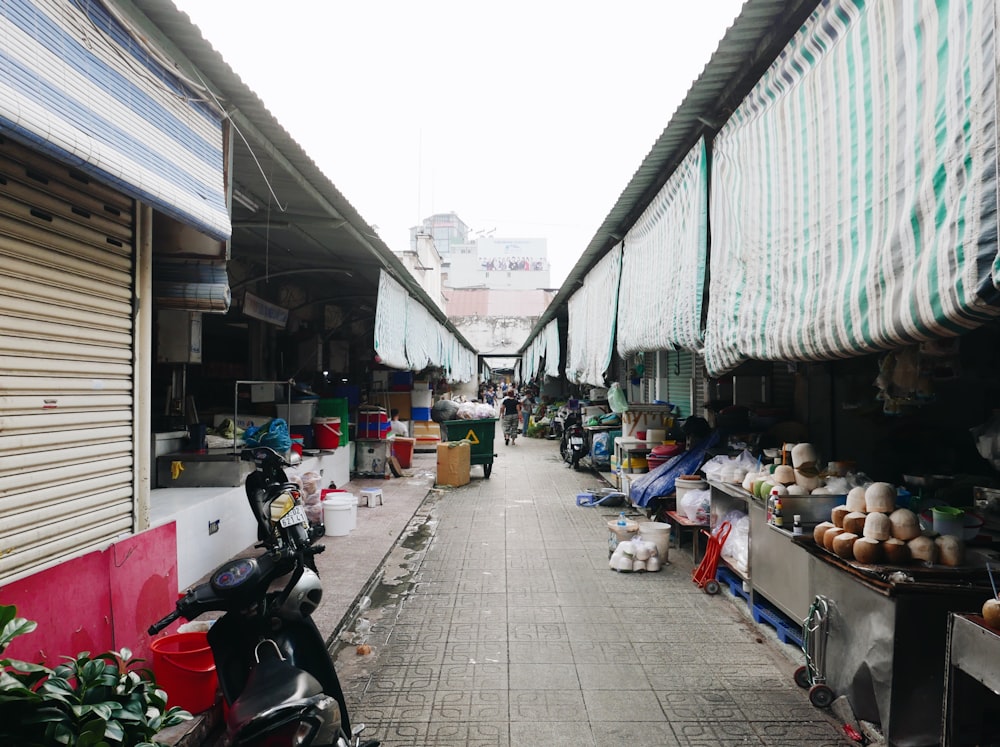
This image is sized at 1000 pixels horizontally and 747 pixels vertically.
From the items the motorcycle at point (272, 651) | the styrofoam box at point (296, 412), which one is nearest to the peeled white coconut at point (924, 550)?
the motorcycle at point (272, 651)

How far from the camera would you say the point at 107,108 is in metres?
3.12

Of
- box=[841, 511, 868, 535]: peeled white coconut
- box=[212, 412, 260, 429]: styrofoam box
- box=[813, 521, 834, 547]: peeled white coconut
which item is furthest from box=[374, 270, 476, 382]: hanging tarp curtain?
box=[841, 511, 868, 535]: peeled white coconut

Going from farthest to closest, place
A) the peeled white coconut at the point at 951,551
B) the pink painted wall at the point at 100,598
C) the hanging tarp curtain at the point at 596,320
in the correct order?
the hanging tarp curtain at the point at 596,320
the peeled white coconut at the point at 951,551
the pink painted wall at the point at 100,598

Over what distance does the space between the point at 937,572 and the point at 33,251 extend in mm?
5155

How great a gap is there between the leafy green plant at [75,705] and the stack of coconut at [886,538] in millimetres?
3693

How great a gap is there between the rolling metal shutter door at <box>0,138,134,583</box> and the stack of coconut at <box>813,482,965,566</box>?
4538mm

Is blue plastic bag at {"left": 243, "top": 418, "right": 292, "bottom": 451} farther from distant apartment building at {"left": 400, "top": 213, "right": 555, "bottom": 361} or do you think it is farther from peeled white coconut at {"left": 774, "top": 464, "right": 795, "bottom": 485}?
distant apartment building at {"left": 400, "top": 213, "right": 555, "bottom": 361}

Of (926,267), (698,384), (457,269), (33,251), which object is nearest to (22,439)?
(33,251)

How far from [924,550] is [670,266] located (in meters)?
3.74

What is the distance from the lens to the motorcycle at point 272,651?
245cm

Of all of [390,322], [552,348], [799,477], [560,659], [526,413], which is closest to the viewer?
[560,659]

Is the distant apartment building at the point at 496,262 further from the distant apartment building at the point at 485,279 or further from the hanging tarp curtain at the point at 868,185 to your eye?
the hanging tarp curtain at the point at 868,185

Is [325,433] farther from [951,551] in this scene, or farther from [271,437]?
[951,551]

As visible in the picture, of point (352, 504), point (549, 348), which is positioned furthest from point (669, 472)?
point (549, 348)
